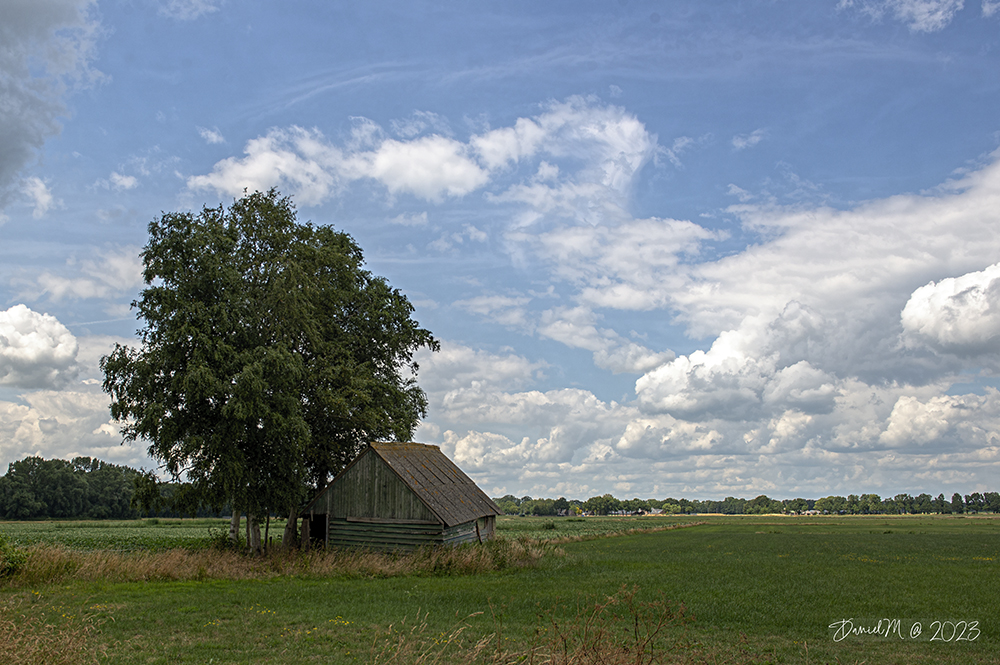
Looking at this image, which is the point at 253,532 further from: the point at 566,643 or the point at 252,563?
the point at 566,643

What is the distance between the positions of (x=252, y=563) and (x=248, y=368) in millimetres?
7564

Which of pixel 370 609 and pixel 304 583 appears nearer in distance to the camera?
pixel 370 609

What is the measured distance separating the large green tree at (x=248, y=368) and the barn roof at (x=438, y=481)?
1.98m

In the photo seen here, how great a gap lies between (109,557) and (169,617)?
830 centimetres

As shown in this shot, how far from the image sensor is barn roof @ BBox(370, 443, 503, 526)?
3009 cm

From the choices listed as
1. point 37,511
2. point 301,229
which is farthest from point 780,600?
point 37,511

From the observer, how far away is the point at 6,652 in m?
8.45

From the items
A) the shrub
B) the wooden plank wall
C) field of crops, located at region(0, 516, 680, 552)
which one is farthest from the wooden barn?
the shrub

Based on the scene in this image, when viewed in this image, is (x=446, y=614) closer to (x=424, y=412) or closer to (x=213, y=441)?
(x=213, y=441)

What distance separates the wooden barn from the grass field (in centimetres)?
344

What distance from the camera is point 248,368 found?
2705 cm

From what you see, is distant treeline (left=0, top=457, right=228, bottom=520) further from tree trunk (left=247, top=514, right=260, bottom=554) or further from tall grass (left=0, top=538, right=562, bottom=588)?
tall grass (left=0, top=538, right=562, bottom=588)

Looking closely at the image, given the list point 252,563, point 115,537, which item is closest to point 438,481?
point 252,563

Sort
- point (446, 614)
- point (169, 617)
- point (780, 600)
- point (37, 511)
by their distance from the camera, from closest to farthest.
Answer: point (169, 617) → point (446, 614) → point (780, 600) → point (37, 511)
